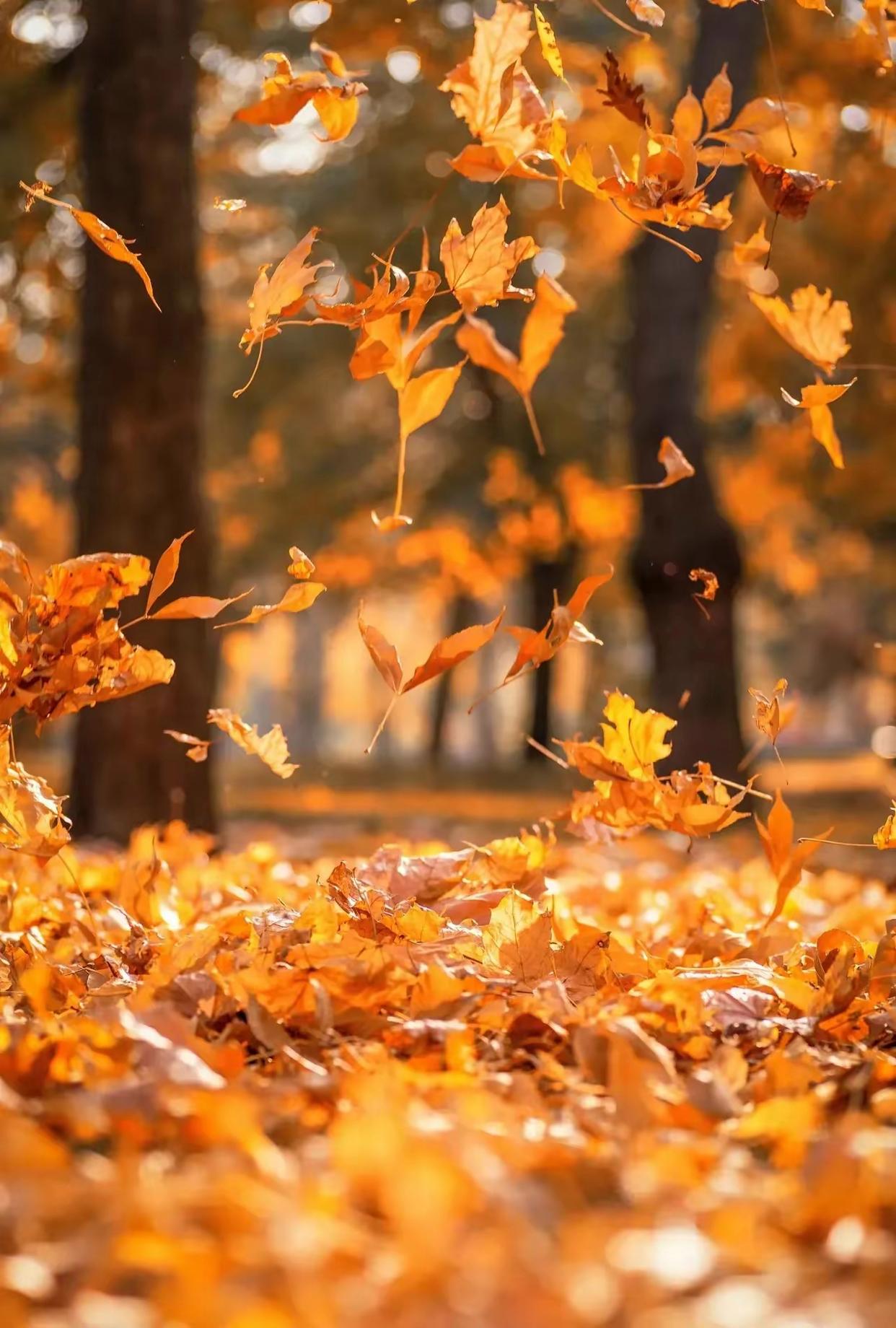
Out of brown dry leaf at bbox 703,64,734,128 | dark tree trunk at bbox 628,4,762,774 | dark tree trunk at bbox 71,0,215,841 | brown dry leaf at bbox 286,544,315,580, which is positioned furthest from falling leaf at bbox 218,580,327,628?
dark tree trunk at bbox 628,4,762,774

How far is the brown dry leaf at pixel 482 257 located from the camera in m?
1.73

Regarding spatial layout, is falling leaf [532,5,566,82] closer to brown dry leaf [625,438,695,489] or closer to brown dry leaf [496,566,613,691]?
brown dry leaf [625,438,695,489]

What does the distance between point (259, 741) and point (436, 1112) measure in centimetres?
86

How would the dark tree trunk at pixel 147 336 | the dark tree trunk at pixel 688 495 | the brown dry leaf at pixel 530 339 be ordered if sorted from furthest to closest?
the dark tree trunk at pixel 688 495 → the dark tree trunk at pixel 147 336 → the brown dry leaf at pixel 530 339

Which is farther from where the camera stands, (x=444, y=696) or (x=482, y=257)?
(x=444, y=696)

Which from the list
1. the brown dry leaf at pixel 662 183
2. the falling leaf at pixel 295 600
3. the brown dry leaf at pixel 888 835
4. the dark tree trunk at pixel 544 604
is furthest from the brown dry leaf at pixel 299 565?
the dark tree trunk at pixel 544 604

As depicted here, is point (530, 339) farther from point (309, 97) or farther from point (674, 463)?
point (309, 97)

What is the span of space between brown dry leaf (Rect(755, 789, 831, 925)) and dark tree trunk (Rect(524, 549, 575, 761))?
1389cm

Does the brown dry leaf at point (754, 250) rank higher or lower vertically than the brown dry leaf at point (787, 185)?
lower

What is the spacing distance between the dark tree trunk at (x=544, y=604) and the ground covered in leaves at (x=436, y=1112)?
45.2 feet

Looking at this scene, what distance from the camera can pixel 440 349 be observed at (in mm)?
14461

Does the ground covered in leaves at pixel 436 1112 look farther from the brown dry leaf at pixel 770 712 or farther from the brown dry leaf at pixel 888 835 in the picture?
the brown dry leaf at pixel 770 712

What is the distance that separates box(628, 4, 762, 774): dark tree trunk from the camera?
7.02 metres

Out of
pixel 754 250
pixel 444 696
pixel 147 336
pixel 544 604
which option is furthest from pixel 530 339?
pixel 444 696
